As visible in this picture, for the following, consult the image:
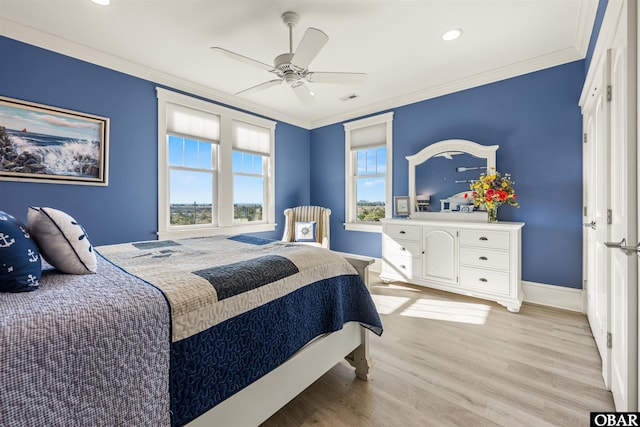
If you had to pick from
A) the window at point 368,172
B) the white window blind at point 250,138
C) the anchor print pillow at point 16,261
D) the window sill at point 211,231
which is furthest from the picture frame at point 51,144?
the window at point 368,172

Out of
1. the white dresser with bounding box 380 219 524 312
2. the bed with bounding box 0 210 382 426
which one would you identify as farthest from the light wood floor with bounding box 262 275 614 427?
the white dresser with bounding box 380 219 524 312

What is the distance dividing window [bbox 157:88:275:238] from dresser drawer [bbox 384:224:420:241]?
→ 1944 millimetres

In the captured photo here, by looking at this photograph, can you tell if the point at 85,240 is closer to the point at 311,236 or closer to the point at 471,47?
the point at 311,236

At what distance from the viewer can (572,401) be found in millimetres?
1563

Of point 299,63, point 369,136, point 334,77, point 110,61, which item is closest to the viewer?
point 299,63

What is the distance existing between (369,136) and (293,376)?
12.5ft

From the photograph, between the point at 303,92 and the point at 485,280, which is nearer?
the point at 303,92

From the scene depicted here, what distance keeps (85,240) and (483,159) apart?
3.76m

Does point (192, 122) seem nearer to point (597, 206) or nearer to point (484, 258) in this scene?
point (484, 258)

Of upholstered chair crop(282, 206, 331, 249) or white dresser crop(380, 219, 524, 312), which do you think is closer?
white dresser crop(380, 219, 524, 312)

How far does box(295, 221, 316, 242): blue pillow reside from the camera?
4188 millimetres

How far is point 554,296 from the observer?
9.62 feet

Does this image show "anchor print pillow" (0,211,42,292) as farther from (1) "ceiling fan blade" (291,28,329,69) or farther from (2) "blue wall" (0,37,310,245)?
(2) "blue wall" (0,37,310,245)

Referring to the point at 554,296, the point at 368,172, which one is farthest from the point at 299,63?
the point at 554,296
